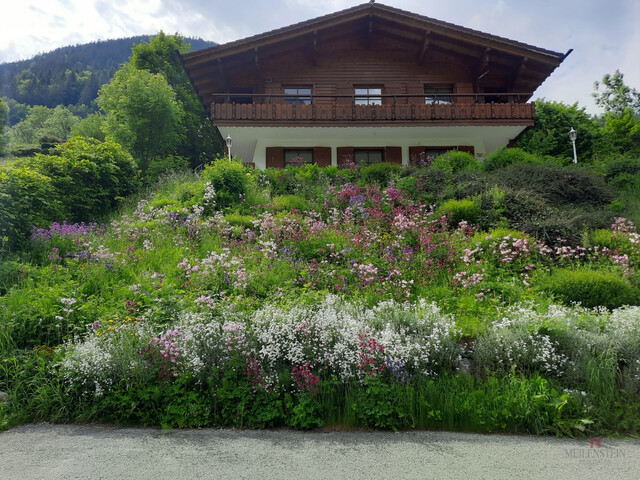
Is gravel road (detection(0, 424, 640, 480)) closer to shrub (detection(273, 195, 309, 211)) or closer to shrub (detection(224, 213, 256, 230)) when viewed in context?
shrub (detection(224, 213, 256, 230))

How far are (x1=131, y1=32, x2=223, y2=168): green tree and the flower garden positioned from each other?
2527cm

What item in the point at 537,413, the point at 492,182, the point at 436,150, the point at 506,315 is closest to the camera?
the point at 537,413

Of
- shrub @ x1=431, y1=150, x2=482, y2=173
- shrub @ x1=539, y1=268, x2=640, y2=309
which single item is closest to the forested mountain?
shrub @ x1=431, y1=150, x2=482, y2=173

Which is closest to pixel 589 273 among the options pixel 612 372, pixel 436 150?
pixel 612 372

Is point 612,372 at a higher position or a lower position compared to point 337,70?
lower

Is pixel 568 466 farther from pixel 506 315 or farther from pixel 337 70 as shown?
pixel 337 70

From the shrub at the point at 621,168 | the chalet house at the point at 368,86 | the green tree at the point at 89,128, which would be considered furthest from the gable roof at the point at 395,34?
the green tree at the point at 89,128

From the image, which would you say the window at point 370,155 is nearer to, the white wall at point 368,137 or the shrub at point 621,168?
the white wall at point 368,137

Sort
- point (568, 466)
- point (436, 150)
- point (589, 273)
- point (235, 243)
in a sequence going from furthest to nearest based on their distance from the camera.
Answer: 1. point (436, 150)
2. point (235, 243)
3. point (589, 273)
4. point (568, 466)

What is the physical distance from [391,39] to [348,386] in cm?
1937

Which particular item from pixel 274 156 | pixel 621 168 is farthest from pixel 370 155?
pixel 621 168

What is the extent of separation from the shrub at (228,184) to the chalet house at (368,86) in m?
5.41

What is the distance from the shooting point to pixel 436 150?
19.9m

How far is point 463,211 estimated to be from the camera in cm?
1012
